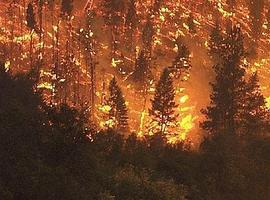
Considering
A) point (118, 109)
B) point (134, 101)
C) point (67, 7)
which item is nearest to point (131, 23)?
point (67, 7)

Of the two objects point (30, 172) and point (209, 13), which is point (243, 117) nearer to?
point (30, 172)

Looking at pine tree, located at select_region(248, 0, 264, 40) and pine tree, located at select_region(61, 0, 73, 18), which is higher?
pine tree, located at select_region(248, 0, 264, 40)

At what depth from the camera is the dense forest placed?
21703 millimetres

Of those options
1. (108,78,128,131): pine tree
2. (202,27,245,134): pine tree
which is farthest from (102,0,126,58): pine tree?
(202,27,245,134): pine tree

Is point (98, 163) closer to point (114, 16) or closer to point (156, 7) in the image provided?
point (114, 16)

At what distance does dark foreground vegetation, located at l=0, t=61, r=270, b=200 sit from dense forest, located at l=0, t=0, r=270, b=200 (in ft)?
0.21

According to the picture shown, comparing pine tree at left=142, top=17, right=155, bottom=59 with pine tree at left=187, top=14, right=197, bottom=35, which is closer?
pine tree at left=142, top=17, right=155, bottom=59

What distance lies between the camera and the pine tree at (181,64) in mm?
87088

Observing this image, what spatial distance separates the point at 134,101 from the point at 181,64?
461 inches

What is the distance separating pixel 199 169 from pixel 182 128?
1869 inches

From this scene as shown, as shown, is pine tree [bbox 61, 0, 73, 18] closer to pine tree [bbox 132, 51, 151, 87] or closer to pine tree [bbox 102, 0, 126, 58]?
pine tree [bbox 102, 0, 126, 58]

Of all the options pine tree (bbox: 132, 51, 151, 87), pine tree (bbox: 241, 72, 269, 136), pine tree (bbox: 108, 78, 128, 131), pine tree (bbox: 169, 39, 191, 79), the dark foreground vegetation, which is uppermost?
pine tree (bbox: 169, 39, 191, 79)

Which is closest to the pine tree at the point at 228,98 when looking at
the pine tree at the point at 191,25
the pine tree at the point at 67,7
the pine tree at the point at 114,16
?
the pine tree at the point at 114,16

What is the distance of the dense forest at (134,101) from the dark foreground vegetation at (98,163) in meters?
0.06
